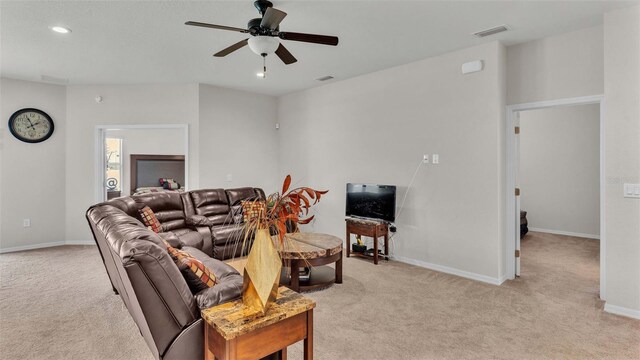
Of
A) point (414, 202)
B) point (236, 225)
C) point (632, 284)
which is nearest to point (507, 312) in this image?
point (632, 284)

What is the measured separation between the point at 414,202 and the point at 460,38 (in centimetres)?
208

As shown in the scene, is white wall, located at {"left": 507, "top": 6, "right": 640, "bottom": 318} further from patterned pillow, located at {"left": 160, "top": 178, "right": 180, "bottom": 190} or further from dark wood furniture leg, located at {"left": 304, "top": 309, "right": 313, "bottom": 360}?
patterned pillow, located at {"left": 160, "top": 178, "right": 180, "bottom": 190}

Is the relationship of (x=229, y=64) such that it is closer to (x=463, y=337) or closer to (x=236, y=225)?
(x=236, y=225)

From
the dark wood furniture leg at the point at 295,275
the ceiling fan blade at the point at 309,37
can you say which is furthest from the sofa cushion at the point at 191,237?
the ceiling fan blade at the point at 309,37

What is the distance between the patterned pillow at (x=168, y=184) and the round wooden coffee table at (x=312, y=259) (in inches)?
217

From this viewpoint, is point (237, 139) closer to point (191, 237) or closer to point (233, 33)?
point (191, 237)

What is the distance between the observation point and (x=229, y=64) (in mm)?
4609

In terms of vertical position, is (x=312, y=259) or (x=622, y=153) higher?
(x=622, y=153)

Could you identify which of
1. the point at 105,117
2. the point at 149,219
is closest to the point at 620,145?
the point at 149,219

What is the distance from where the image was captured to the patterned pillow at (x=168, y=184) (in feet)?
27.1

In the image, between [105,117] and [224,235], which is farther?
[105,117]

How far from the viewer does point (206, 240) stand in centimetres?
460

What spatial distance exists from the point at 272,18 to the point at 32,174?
5367 mm

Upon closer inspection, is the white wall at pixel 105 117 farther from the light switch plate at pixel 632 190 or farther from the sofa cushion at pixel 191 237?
the light switch plate at pixel 632 190
